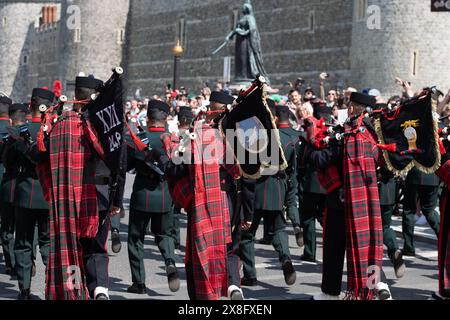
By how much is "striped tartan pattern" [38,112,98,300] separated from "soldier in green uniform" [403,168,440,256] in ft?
14.7

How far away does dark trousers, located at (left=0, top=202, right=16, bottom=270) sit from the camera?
9.36 meters

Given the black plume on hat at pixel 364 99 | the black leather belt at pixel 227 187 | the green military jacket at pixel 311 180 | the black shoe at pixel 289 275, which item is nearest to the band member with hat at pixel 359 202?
the black plume on hat at pixel 364 99

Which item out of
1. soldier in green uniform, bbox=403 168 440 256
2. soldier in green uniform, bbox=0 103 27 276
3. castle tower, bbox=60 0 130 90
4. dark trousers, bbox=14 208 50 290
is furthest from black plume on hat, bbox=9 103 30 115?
castle tower, bbox=60 0 130 90

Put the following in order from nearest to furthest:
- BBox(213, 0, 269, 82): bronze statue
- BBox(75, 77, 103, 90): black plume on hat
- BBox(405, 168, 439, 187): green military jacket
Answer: BBox(75, 77, 103, 90): black plume on hat, BBox(405, 168, 439, 187): green military jacket, BBox(213, 0, 269, 82): bronze statue

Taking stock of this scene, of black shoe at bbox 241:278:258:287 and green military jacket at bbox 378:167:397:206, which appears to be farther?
black shoe at bbox 241:278:258:287

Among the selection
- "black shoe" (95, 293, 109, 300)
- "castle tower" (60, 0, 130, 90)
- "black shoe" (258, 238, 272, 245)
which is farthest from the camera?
"castle tower" (60, 0, 130, 90)

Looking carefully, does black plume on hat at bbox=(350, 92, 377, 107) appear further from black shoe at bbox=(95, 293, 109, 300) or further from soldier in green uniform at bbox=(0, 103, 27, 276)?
soldier in green uniform at bbox=(0, 103, 27, 276)

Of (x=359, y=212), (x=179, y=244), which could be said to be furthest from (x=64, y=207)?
(x=179, y=244)

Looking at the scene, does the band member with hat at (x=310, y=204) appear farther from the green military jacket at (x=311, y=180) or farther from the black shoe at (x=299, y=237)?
the black shoe at (x=299, y=237)

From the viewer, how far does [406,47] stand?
97.6 ft

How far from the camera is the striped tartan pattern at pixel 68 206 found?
7207 mm

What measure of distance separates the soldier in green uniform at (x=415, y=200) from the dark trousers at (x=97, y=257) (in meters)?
4.26

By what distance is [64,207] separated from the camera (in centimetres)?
721

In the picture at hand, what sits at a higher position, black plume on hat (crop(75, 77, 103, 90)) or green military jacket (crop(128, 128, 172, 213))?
black plume on hat (crop(75, 77, 103, 90))
